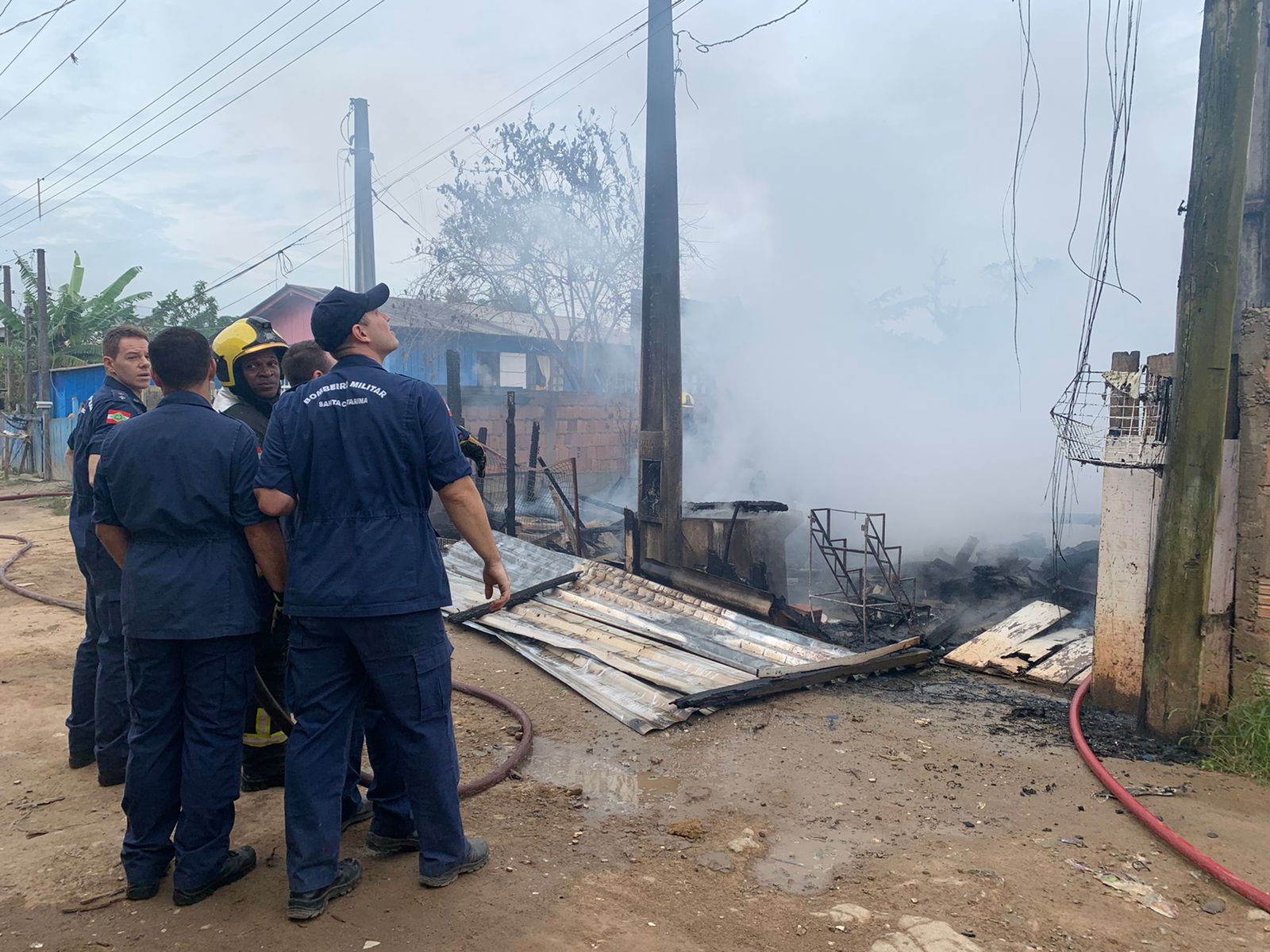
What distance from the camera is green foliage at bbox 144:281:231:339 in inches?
1087

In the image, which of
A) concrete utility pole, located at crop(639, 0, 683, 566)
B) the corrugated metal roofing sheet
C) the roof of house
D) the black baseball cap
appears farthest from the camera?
the roof of house

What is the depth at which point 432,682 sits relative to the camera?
2.84m

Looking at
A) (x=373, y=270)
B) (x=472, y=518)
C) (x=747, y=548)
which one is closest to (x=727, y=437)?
(x=747, y=548)

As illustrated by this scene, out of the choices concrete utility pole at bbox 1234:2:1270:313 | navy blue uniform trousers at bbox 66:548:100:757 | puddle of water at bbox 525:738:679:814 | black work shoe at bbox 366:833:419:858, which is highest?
concrete utility pole at bbox 1234:2:1270:313

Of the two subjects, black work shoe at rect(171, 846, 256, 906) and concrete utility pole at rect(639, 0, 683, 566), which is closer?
black work shoe at rect(171, 846, 256, 906)

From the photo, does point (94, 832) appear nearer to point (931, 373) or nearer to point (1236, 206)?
point (1236, 206)

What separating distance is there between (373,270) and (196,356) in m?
25.1

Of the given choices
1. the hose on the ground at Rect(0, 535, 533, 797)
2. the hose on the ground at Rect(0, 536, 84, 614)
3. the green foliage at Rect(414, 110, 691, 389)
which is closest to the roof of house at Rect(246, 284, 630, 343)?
the green foliage at Rect(414, 110, 691, 389)

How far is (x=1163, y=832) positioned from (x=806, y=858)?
4.81 feet

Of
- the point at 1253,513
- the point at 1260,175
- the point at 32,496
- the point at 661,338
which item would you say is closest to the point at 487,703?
the point at 1253,513

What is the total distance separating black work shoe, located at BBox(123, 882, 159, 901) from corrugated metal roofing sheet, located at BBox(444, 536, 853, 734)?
2.40 meters

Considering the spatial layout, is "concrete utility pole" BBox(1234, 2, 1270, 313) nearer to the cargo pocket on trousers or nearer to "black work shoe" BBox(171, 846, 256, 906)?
the cargo pocket on trousers

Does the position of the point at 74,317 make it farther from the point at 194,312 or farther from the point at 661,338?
the point at 661,338

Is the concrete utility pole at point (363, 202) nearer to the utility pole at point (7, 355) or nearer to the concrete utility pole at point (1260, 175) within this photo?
the utility pole at point (7, 355)
